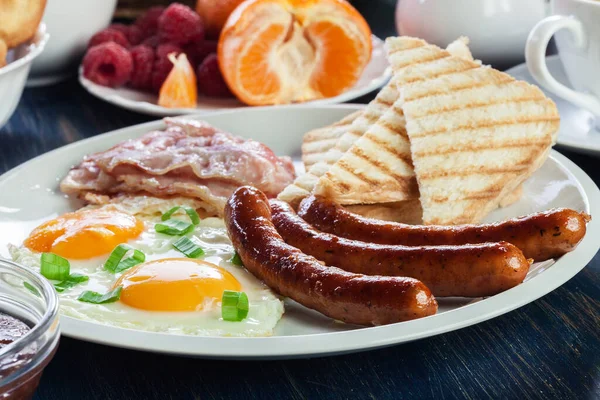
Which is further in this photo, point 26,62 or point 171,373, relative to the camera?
point 26,62

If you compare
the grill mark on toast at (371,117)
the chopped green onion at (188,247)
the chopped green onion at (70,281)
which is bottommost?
the chopped green onion at (188,247)

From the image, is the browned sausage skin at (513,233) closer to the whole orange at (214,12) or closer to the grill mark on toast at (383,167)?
the grill mark on toast at (383,167)

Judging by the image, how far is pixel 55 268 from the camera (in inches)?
76.4

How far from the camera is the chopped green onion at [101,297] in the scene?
1814 millimetres

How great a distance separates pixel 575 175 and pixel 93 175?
154cm

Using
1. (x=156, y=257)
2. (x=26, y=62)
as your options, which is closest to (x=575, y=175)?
(x=156, y=257)

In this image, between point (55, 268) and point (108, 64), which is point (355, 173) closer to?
point (55, 268)

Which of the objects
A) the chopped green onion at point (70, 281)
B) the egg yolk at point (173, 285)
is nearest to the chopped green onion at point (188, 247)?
the egg yolk at point (173, 285)

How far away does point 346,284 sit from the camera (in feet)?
5.50

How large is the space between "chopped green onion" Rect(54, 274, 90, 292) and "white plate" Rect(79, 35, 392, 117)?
1.36 m

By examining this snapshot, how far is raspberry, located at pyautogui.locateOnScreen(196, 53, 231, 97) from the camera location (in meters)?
3.56

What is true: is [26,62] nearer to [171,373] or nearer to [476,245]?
[171,373]

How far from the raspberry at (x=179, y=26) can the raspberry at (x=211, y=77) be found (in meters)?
0.16

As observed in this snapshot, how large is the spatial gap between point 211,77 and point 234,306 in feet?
6.49
